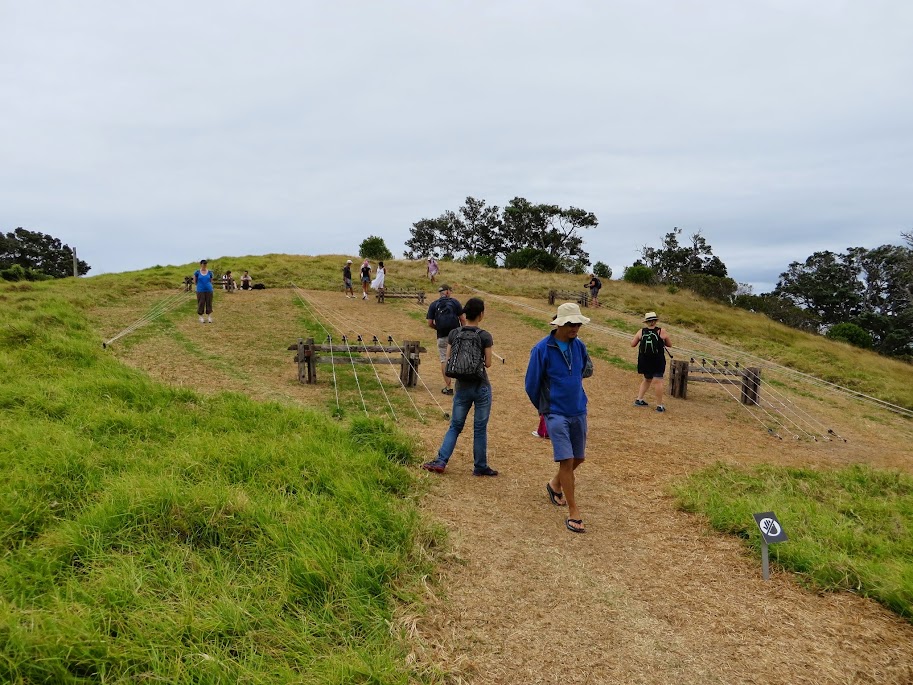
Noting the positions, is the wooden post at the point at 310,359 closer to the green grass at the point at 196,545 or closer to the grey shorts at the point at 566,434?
the green grass at the point at 196,545

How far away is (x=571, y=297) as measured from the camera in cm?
2603

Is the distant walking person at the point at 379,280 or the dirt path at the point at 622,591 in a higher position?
the distant walking person at the point at 379,280

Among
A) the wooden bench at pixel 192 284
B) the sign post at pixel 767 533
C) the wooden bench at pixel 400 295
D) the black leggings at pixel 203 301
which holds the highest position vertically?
the wooden bench at pixel 192 284

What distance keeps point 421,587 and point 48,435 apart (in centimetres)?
401

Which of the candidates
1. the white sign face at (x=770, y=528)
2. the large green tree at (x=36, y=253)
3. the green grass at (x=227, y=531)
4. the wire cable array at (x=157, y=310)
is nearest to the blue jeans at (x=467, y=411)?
the green grass at (x=227, y=531)

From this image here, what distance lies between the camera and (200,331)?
550 inches

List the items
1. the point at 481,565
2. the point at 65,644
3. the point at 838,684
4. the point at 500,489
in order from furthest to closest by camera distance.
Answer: the point at 500,489 < the point at 481,565 < the point at 838,684 < the point at 65,644

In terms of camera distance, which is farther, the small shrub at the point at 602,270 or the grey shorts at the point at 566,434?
the small shrub at the point at 602,270

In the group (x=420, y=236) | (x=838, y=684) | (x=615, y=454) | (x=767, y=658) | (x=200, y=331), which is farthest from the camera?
(x=420, y=236)

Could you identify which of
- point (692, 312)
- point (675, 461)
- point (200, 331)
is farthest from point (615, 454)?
point (692, 312)

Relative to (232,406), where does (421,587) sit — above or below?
below

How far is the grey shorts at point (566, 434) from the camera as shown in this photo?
4496 millimetres

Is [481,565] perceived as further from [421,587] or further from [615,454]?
[615,454]

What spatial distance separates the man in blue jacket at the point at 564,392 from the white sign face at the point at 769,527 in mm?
1399
